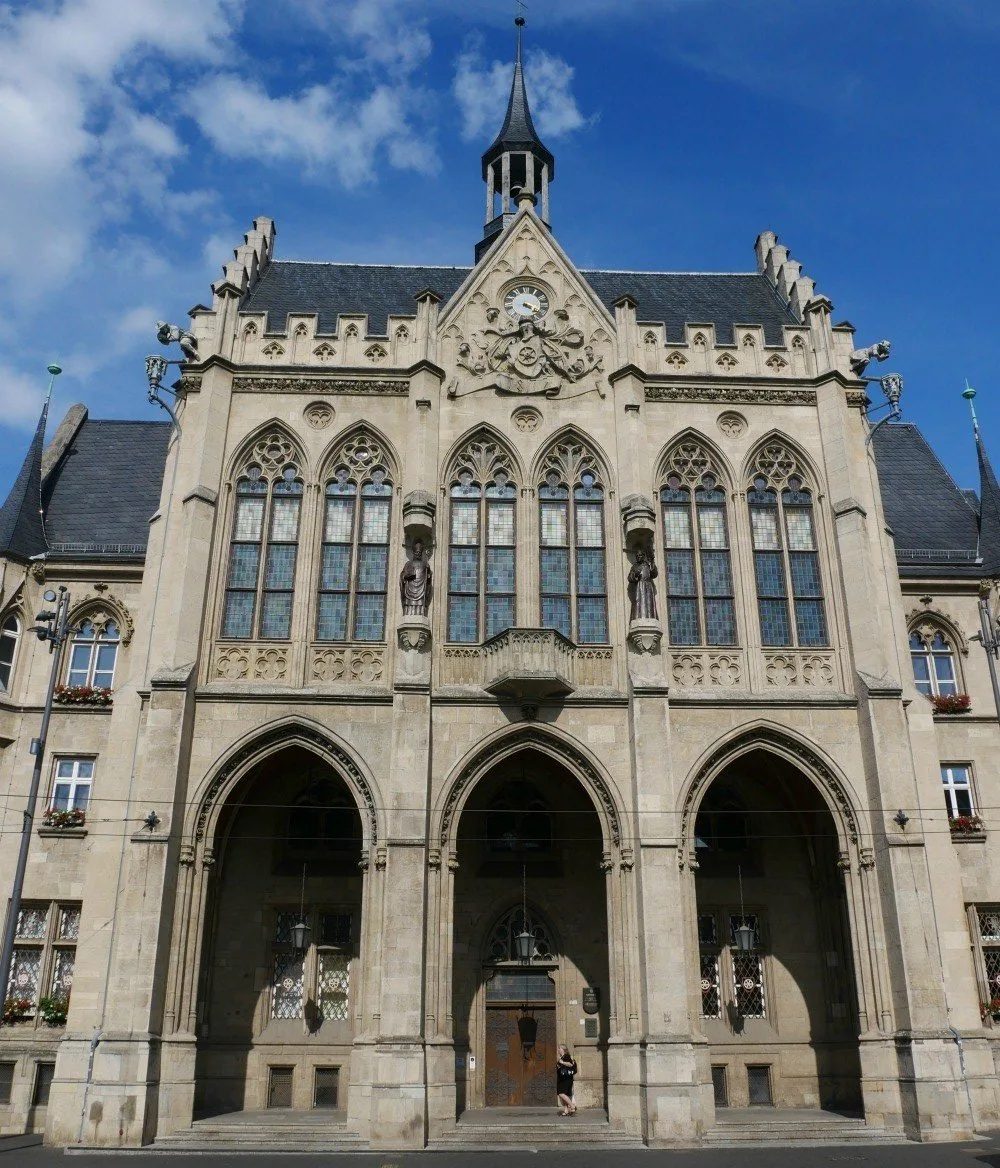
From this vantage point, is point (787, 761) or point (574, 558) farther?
point (574, 558)

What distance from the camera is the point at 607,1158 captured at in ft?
53.7

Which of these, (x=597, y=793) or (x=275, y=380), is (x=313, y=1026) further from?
(x=275, y=380)

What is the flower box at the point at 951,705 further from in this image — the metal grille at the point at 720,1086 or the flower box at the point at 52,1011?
the flower box at the point at 52,1011

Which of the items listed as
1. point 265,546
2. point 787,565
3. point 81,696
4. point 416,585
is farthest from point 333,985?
point 787,565

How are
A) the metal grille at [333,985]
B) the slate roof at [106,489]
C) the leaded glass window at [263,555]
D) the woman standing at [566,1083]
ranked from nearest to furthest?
the woman standing at [566,1083] → the metal grille at [333,985] → the leaded glass window at [263,555] → the slate roof at [106,489]

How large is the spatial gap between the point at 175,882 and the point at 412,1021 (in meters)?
5.06

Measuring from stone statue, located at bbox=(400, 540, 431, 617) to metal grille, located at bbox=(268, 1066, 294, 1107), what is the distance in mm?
9410

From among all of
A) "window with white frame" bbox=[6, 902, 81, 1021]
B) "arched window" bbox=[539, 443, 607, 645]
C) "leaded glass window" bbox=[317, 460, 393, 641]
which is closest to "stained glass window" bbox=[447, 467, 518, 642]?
"arched window" bbox=[539, 443, 607, 645]

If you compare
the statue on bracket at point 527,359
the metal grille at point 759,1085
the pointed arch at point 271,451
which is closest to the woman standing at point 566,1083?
the metal grille at point 759,1085

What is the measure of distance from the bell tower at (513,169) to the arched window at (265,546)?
518 inches

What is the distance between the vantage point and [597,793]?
A: 2034 cm

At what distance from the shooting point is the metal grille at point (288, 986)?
2133 centimetres

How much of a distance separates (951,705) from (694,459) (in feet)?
27.3

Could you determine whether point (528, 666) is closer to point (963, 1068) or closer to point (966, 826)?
point (963, 1068)
